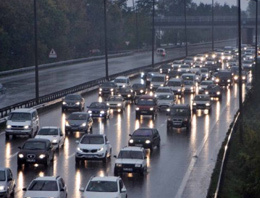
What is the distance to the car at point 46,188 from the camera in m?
27.9

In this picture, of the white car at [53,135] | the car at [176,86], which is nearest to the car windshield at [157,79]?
the car at [176,86]

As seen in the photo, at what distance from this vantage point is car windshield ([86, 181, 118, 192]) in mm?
28531

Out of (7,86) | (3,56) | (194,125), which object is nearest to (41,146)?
(194,125)

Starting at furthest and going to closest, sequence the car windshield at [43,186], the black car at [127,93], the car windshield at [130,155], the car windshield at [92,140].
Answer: the black car at [127,93], the car windshield at [92,140], the car windshield at [130,155], the car windshield at [43,186]

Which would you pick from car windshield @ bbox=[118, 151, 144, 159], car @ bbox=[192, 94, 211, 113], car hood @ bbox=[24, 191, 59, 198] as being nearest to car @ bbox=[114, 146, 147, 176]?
car windshield @ bbox=[118, 151, 144, 159]

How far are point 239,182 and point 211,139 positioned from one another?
13.2 m

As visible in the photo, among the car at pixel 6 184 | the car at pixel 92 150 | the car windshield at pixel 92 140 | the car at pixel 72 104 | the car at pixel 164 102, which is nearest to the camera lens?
the car at pixel 6 184

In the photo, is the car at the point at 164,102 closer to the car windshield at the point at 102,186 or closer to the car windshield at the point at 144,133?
the car windshield at the point at 144,133

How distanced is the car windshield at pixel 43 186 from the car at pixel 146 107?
108 ft

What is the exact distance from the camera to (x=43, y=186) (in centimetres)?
2853

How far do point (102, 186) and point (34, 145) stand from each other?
10217 millimetres

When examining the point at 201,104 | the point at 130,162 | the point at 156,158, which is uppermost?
the point at 130,162

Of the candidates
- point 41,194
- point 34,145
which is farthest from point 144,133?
point 41,194

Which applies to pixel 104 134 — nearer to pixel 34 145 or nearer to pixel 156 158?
pixel 156 158
